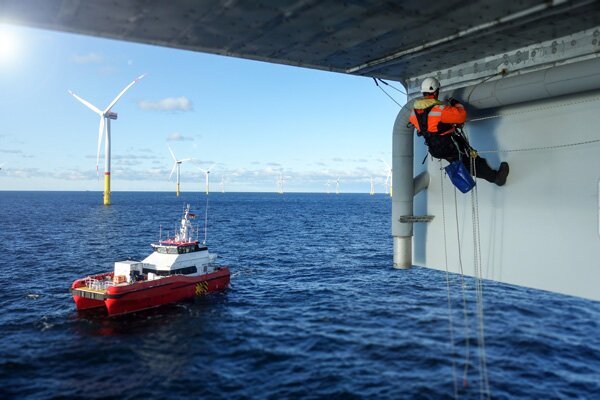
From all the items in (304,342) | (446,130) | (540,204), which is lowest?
(304,342)

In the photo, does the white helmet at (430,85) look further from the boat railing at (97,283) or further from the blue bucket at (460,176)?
the boat railing at (97,283)

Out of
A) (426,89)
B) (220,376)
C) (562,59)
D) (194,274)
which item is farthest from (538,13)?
(194,274)

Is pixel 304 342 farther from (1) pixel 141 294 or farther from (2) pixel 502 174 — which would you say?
(2) pixel 502 174

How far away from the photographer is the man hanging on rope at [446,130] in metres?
8.96

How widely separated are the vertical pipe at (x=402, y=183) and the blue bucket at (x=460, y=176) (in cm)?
121

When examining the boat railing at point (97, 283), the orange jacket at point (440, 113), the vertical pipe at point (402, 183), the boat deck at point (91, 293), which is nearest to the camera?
the orange jacket at point (440, 113)

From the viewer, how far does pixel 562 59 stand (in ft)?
26.1

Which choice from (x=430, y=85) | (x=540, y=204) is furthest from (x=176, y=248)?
(x=540, y=204)

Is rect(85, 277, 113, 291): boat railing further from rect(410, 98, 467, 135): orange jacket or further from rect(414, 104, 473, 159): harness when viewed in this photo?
rect(410, 98, 467, 135): orange jacket

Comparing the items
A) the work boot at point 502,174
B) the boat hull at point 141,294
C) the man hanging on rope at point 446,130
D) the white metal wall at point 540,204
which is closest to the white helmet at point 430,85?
the man hanging on rope at point 446,130

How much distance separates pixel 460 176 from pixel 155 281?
27.6 m

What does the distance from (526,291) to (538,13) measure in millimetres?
34387

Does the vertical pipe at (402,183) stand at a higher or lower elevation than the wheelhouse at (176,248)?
higher

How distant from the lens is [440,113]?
8.94m
